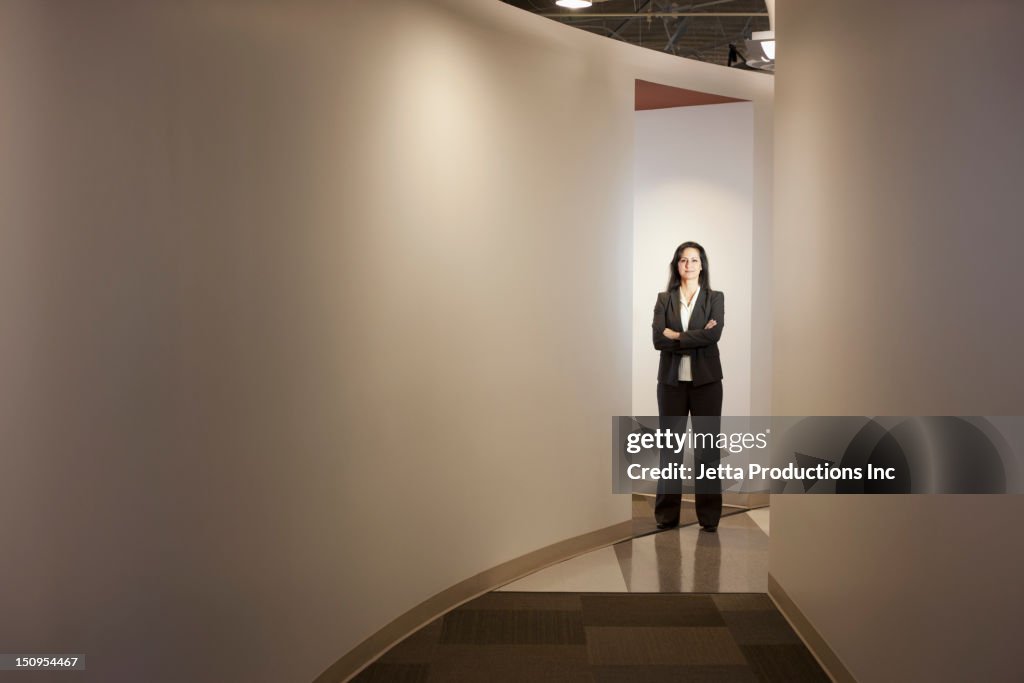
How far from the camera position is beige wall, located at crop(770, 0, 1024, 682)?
2.43 meters

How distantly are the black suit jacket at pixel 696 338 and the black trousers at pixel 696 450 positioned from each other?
9cm

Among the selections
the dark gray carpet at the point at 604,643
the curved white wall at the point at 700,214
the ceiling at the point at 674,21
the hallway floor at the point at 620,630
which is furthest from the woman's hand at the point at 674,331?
the ceiling at the point at 674,21

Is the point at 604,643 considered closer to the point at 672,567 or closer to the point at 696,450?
the point at 672,567

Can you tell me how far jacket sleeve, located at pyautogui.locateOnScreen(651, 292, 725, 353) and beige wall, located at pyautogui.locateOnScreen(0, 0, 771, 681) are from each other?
0.33 meters

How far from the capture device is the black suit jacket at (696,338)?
6.00m

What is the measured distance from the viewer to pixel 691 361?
610cm

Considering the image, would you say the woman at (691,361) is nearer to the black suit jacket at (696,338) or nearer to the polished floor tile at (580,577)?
the black suit jacket at (696,338)

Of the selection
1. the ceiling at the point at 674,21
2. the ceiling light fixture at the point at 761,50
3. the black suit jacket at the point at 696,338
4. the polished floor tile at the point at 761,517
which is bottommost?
the polished floor tile at the point at 761,517

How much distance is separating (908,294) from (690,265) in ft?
10.7

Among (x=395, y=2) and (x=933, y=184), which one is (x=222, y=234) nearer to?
(x=395, y=2)

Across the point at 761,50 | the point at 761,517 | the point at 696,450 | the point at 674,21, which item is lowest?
the point at 761,517

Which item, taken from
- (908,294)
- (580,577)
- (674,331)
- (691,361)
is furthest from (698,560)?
(908,294)

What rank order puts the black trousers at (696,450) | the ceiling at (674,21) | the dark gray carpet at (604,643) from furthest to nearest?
the ceiling at (674,21) < the black trousers at (696,450) < the dark gray carpet at (604,643)

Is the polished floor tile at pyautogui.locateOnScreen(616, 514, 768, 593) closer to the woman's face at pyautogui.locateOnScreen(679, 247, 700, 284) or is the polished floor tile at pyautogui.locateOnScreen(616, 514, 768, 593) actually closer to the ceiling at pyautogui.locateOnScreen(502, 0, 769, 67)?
the woman's face at pyautogui.locateOnScreen(679, 247, 700, 284)
